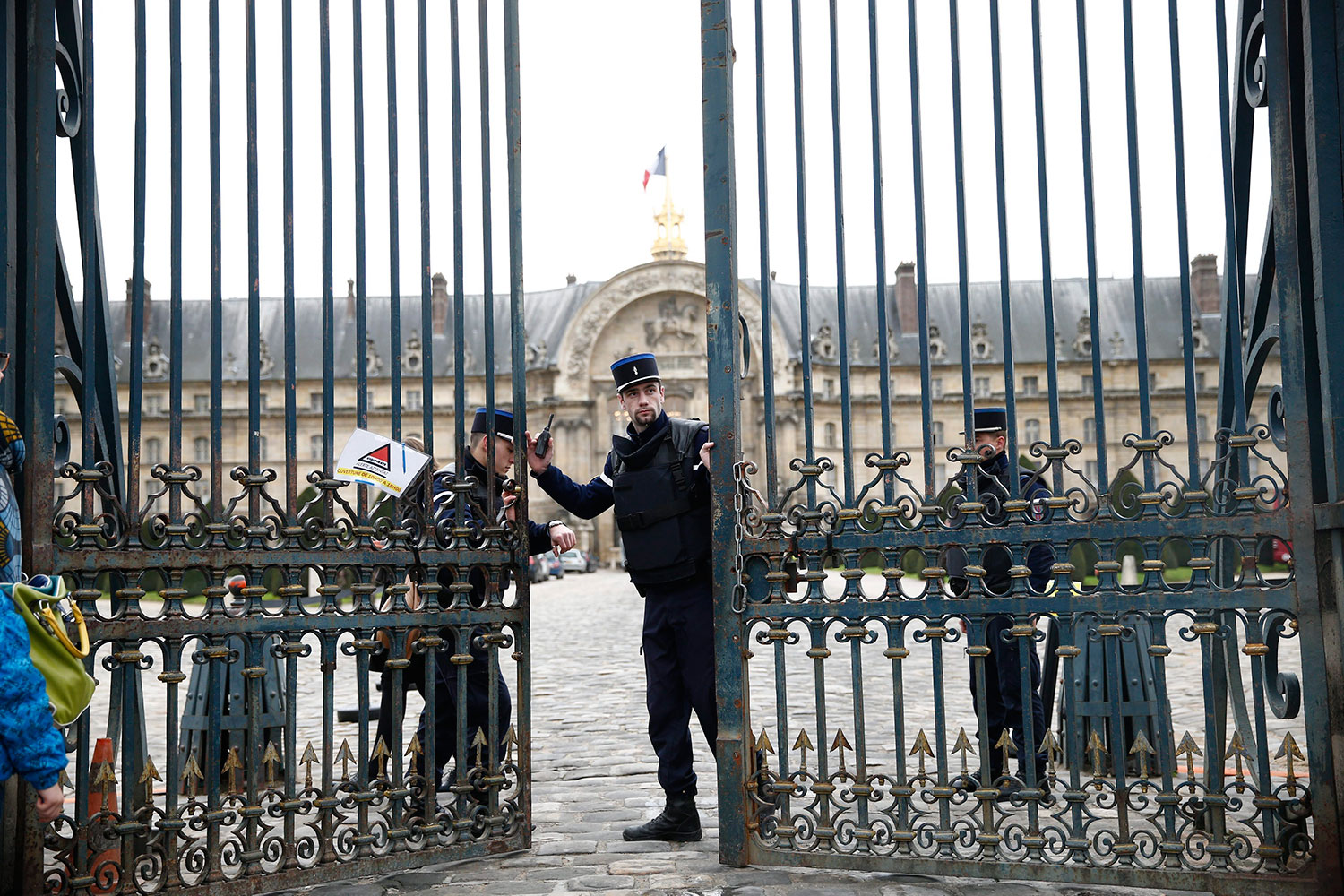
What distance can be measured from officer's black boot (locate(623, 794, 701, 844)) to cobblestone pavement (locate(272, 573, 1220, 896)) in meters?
0.06

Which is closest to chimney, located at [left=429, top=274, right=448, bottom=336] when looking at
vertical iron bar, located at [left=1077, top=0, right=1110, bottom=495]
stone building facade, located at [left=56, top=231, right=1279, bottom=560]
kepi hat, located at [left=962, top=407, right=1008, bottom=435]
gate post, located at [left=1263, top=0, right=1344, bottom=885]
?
stone building facade, located at [left=56, top=231, right=1279, bottom=560]

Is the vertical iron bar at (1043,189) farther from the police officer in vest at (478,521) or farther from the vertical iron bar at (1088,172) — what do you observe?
the police officer in vest at (478,521)

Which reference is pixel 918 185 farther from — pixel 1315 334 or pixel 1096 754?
pixel 1096 754

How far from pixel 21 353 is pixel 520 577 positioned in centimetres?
201

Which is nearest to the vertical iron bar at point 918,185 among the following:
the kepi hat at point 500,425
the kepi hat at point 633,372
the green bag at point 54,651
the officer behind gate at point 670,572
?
the officer behind gate at point 670,572

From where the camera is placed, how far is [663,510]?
16.1ft

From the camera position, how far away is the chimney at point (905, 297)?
54.0 metres

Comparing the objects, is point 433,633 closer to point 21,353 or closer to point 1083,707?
point 21,353

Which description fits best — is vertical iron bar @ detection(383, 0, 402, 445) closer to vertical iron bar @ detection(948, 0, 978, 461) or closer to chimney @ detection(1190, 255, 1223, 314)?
vertical iron bar @ detection(948, 0, 978, 461)

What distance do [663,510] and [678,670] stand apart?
0.73 meters

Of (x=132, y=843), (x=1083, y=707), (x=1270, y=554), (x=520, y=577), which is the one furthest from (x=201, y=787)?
(x=1270, y=554)

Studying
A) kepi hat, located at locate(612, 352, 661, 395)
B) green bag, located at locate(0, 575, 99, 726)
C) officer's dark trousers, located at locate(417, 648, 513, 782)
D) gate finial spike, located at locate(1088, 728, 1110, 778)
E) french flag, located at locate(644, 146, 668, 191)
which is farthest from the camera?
french flag, located at locate(644, 146, 668, 191)

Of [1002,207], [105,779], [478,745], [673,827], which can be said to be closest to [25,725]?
[105,779]

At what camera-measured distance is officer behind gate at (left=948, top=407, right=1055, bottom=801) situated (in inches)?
167
